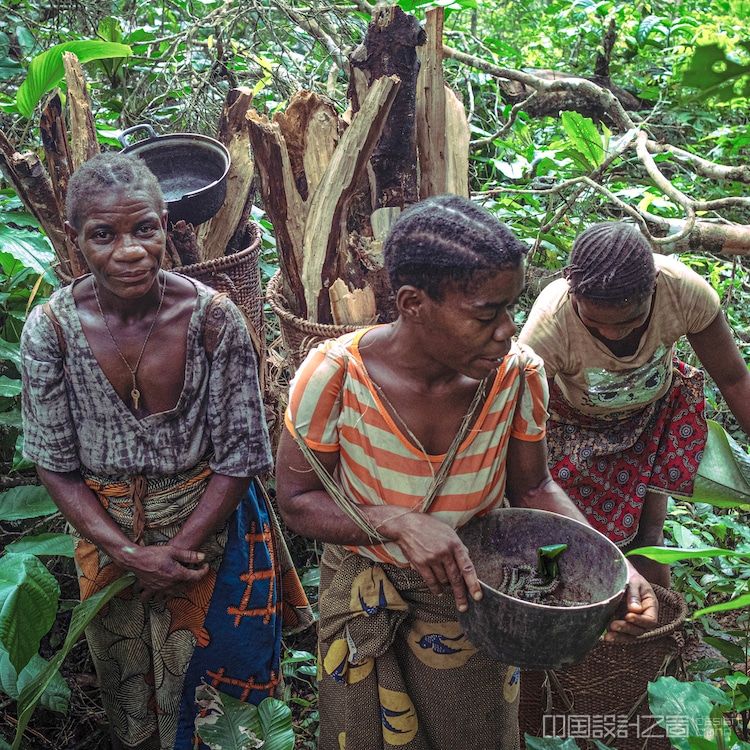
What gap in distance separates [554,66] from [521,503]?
218 inches

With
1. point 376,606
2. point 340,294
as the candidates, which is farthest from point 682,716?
point 340,294

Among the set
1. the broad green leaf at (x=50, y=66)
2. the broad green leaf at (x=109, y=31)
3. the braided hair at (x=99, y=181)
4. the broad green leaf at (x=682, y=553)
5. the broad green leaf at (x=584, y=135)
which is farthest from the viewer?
the broad green leaf at (x=109, y=31)

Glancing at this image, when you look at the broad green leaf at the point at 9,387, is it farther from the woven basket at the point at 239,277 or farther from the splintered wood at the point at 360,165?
the splintered wood at the point at 360,165

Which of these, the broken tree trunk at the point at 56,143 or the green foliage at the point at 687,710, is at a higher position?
the broken tree trunk at the point at 56,143

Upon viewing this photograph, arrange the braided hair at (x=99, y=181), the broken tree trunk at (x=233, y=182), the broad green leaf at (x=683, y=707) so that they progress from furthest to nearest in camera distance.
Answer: the broken tree trunk at (x=233, y=182) → the braided hair at (x=99, y=181) → the broad green leaf at (x=683, y=707)

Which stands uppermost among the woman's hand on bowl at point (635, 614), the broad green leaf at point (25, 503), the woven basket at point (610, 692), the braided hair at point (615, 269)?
the braided hair at point (615, 269)

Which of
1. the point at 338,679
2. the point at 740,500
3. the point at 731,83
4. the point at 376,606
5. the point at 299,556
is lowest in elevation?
the point at 299,556

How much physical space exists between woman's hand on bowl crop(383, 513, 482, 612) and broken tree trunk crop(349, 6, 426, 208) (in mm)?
1499

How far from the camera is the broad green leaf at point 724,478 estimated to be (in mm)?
1679

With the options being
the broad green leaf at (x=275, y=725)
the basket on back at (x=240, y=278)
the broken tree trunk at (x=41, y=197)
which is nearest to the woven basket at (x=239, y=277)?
the basket on back at (x=240, y=278)

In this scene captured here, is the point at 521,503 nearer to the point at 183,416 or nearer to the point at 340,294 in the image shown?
the point at 183,416

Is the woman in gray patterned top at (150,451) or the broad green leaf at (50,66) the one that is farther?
the broad green leaf at (50,66)

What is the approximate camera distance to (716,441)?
181cm

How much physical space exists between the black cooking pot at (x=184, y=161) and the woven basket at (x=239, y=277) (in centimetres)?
21
